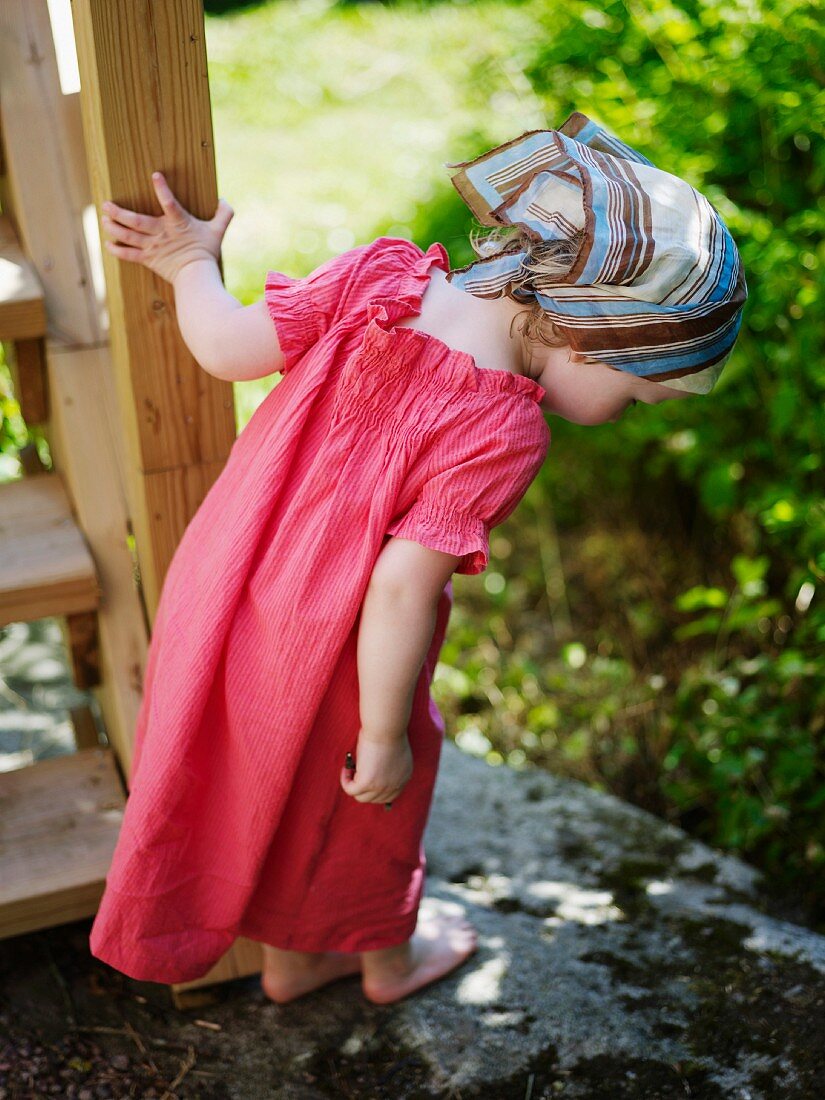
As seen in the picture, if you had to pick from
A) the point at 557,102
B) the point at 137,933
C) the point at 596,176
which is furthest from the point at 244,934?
the point at 557,102

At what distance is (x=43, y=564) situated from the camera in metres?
1.80

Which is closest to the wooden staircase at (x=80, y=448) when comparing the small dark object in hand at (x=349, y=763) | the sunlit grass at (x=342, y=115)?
the small dark object in hand at (x=349, y=763)

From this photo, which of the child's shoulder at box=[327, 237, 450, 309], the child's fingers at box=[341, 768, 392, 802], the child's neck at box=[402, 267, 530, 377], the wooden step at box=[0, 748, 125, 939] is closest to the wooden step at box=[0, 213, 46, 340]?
the child's shoulder at box=[327, 237, 450, 309]

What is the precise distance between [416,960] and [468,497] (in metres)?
1.03

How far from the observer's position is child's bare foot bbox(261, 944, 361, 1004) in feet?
6.28

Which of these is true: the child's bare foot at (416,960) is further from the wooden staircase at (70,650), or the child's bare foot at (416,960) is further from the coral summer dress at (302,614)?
the wooden staircase at (70,650)

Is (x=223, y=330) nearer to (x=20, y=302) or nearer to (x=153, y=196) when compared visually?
(x=153, y=196)

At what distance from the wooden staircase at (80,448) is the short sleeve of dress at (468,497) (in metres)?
0.50

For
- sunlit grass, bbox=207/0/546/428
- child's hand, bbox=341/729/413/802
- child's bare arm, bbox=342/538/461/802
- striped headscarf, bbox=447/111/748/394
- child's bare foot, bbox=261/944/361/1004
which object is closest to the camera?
striped headscarf, bbox=447/111/748/394

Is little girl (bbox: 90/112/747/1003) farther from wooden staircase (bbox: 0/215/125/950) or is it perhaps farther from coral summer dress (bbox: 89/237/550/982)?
wooden staircase (bbox: 0/215/125/950)

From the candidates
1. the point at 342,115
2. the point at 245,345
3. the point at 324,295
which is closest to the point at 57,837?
the point at 245,345

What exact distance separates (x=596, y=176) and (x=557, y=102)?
7.55 ft

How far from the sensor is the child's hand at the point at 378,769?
1510 mm

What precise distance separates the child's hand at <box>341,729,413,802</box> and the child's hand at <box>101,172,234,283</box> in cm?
73
